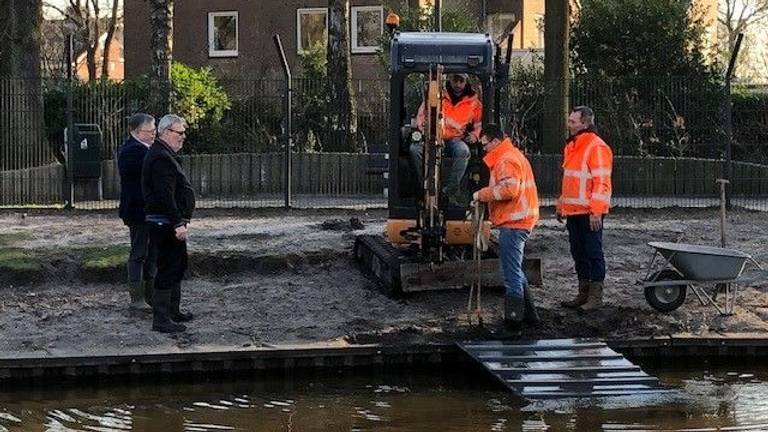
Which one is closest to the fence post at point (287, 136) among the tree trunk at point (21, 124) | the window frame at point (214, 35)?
the tree trunk at point (21, 124)

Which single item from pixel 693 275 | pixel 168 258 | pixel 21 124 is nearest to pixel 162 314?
pixel 168 258

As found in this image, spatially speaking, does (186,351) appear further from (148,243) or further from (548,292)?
(548,292)

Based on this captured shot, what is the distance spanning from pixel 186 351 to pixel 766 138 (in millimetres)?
15619

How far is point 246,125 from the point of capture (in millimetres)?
22906

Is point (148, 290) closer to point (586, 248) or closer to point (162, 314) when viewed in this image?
point (162, 314)

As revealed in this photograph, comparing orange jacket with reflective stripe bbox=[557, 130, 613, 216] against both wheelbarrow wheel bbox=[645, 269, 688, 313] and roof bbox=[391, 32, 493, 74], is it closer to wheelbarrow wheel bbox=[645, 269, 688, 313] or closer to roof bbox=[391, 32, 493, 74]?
wheelbarrow wheel bbox=[645, 269, 688, 313]

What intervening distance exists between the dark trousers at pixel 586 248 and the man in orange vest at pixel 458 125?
1241 mm

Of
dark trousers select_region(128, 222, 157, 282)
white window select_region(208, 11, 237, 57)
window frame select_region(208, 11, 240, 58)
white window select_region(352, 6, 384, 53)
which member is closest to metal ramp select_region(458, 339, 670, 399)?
dark trousers select_region(128, 222, 157, 282)

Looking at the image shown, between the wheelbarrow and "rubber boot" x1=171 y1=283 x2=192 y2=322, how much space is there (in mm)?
4503

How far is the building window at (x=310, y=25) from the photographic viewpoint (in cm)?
3697

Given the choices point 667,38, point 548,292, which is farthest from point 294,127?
point 548,292

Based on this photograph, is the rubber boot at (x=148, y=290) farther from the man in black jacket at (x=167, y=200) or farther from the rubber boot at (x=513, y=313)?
the rubber boot at (x=513, y=313)

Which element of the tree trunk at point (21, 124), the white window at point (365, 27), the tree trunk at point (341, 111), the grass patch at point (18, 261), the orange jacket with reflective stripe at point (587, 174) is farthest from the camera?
the white window at point (365, 27)

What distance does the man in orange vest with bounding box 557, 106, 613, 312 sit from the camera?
1258cm
